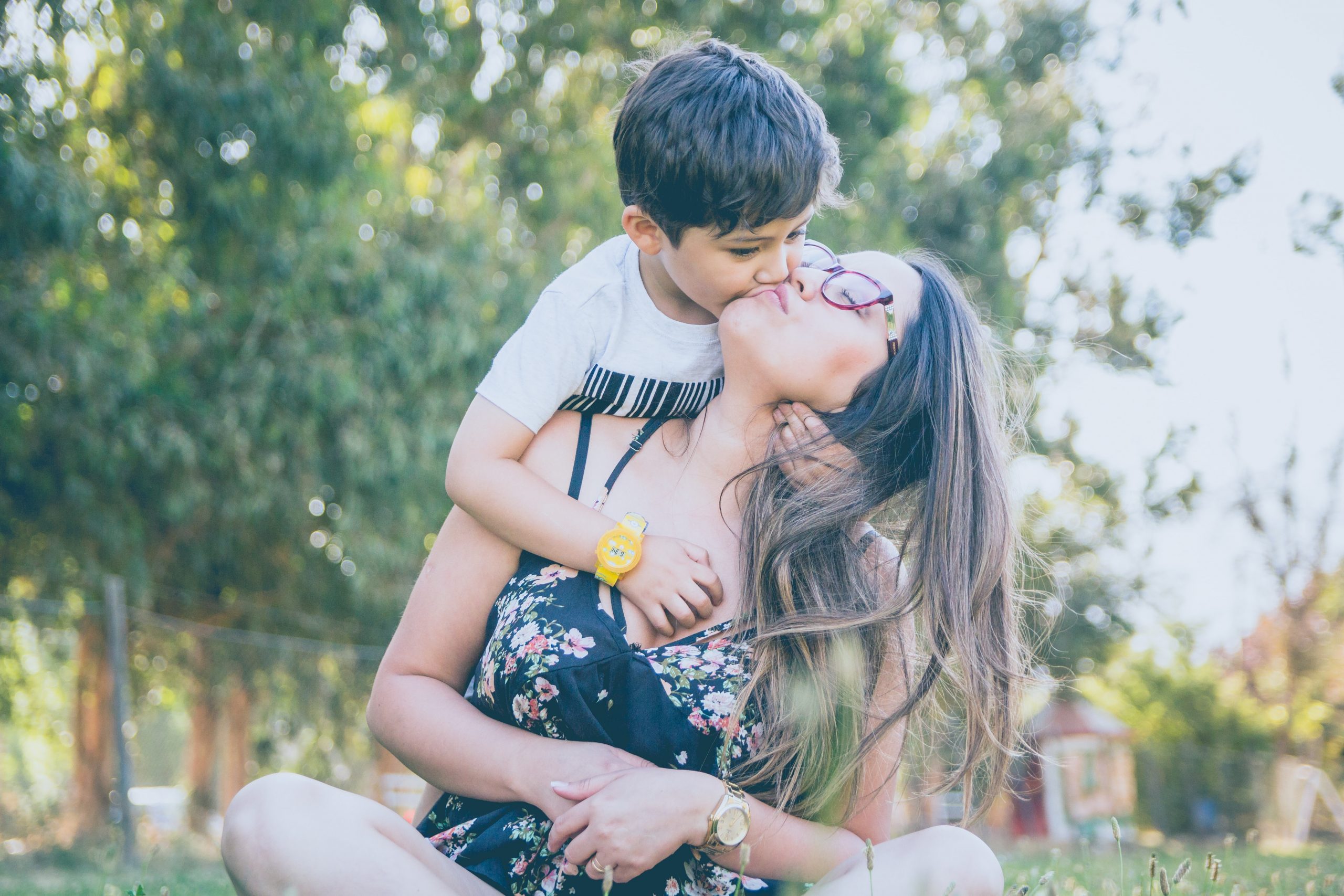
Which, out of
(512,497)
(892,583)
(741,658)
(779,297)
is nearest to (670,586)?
(741,658)

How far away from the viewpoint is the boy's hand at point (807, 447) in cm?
230

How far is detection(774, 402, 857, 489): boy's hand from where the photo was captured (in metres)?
2.30

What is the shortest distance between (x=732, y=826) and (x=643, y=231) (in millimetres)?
1335

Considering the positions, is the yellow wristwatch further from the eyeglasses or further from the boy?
the eyeglasses

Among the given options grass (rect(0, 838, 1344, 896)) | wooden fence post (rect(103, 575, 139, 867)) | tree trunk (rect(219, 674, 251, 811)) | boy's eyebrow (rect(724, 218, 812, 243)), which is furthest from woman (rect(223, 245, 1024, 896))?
tree trunk (rect(219, 674, 251, 811))

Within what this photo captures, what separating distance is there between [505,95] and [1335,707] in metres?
15.6

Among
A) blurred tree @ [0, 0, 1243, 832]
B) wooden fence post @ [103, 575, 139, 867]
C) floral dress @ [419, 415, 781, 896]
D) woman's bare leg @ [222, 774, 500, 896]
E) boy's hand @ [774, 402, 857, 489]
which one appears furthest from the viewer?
blurred tree @ [0, 0, 1243, 832]

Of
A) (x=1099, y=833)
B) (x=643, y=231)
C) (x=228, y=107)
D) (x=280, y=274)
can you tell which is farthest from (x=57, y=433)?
(x=1099, y=833)

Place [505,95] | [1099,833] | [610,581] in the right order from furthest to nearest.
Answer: [1099,833], [505,95], [610,581]

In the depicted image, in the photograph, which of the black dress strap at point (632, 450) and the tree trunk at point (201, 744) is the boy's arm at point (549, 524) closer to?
the black dress strap at point (632, 450)

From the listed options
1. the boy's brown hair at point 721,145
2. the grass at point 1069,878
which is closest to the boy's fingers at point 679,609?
the grass at point 1069,878

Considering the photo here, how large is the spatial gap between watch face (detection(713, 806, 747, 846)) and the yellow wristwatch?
48 cm

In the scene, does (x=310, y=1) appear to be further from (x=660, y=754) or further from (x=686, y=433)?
(x=660, y=754)

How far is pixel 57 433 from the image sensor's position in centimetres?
920
